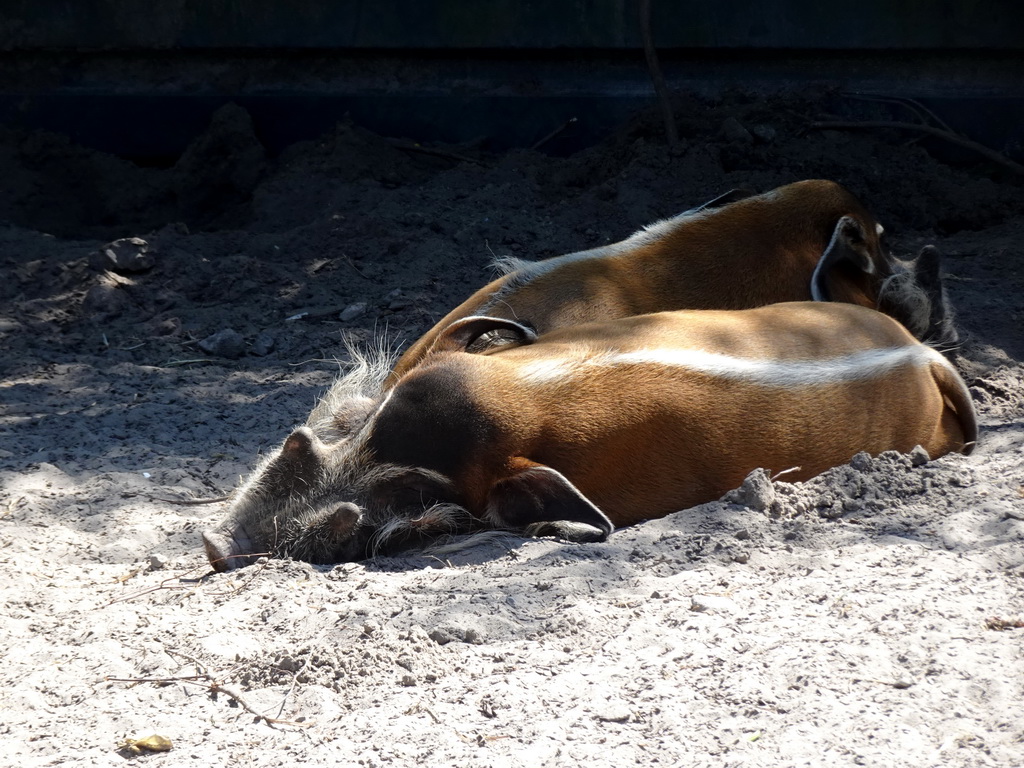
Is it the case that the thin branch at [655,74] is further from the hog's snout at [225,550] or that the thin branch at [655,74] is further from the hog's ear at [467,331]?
the hog's snout at [225,550]

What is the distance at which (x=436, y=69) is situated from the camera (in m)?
6.06

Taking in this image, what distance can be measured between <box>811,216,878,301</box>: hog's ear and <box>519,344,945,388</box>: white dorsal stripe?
0.75m

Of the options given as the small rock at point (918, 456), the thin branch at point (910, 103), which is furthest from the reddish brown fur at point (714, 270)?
the thin branch at point (910, 103)

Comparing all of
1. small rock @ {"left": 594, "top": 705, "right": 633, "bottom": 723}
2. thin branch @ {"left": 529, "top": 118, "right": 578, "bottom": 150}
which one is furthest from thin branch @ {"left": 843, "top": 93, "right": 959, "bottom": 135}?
small rock @ {"left": 594, "top": 705, "right": 633, "bottom": 723}

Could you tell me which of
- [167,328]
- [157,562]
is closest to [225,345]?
[167,328]

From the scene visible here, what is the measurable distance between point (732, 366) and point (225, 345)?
2.31 m

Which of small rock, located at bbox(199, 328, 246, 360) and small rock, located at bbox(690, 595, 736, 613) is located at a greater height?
small rock, located at bbox(690, 595, 736, 613)

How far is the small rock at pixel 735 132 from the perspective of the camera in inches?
219

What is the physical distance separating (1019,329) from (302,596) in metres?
3.24

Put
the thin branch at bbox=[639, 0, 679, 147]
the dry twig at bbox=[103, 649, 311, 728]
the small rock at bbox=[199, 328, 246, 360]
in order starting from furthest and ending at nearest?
the thin branch at bbox=[639, 0, 679, 147] < the small rock at bbox=[199, 328, 246, 360] < the dry twig at bbox=[103, 649, 311, 728]

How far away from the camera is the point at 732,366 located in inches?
117

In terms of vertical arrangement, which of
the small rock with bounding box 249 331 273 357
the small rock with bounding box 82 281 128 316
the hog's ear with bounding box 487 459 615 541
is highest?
the hog's ear with bounding box 487 459 615 541

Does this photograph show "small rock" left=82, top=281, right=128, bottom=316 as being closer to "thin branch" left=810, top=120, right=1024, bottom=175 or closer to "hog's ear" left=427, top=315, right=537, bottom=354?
"hog's ear" left=427, top=315, right=537, bottom=354

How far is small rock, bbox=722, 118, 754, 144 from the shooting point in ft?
18.2
